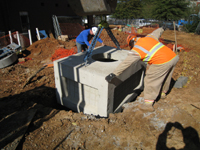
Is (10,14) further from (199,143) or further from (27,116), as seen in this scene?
(199,143)

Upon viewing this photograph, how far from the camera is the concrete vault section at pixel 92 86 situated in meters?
3.37

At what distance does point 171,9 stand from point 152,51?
17.5 m

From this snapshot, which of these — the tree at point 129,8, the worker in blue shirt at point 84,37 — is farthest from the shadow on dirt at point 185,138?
the tree at point 129,8

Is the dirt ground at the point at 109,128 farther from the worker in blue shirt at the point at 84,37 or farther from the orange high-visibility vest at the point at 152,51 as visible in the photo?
the worker in blue shirt at the point at 84,37

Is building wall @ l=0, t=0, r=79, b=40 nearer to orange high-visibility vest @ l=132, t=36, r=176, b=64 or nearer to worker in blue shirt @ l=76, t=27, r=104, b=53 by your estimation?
worker in blue shirt @ l=76, t=27, r=104, b=53

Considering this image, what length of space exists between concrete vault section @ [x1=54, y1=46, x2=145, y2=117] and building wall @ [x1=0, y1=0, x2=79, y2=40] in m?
9.24

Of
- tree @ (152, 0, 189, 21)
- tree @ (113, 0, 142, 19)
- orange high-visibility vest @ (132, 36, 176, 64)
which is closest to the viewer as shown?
orange high-visibility vest @ (132, 36, 176, 64)

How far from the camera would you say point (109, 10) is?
3527 mm

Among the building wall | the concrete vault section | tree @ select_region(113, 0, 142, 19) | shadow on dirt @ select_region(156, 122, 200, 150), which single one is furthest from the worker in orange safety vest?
tree @ select_region(113, 0, 142, 19)

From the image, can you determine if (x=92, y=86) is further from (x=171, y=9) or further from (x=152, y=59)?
(x=171, y=9)

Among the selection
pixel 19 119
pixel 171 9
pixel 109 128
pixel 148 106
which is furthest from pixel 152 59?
pixel 171 9

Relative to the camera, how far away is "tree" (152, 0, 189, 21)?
1705 centimetres

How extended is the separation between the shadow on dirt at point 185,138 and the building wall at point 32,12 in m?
12.0

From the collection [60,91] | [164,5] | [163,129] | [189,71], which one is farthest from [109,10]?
[164,5]
